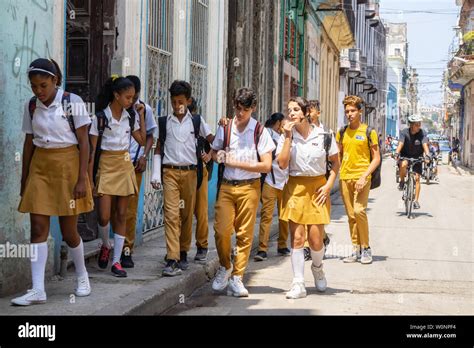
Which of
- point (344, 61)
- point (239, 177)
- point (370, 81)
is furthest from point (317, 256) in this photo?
point (370, 81)

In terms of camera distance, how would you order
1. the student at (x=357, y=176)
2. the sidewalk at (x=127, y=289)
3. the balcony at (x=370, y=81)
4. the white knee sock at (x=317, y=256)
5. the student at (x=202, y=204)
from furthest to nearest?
the balcony at (x=370, y=81), the student at (x=357, y=176), the student at (x=202, y=204), the white knee sock at (x=317, y=256), the sidewalk at (x=127, y=289)

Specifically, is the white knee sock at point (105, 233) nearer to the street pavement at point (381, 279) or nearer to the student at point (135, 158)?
the student at point (135, 158)

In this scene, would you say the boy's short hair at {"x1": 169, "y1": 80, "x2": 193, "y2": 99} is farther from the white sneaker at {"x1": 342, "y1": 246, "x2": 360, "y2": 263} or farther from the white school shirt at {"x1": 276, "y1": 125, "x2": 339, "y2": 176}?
the white sneaker at {"x1": 342, "y1": 246, "x2": 360, "y2": 263}

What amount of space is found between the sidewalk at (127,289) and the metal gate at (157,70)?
142 centimetres

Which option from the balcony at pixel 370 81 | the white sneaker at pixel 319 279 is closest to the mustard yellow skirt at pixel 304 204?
the white sneaker at pixel 319 279

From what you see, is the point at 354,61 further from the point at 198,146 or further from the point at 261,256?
the point at 198,146

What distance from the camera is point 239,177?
24.0 ft

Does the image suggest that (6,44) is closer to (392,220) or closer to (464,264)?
(464,264)

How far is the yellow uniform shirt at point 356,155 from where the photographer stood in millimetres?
9672

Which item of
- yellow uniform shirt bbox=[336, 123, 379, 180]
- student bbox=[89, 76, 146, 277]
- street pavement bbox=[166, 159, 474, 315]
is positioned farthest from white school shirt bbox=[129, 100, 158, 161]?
yellow uniform shirt bbox=[336, 123, 379, 180]

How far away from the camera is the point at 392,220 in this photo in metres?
14.5

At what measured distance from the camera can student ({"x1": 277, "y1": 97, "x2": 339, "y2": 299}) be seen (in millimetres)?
7387

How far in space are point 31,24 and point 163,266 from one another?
8.98 feet
